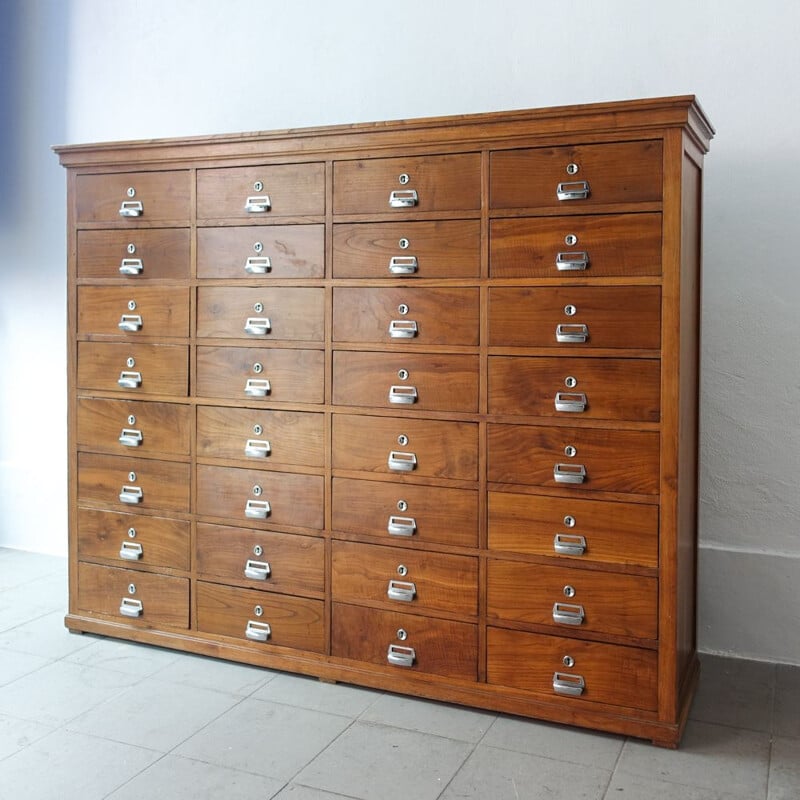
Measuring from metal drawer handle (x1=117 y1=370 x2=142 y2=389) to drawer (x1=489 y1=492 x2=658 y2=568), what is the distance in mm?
1353

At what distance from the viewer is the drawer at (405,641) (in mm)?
2895

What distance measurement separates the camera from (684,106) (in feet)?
8.30

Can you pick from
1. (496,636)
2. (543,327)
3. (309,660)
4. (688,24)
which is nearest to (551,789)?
A: (496,636)

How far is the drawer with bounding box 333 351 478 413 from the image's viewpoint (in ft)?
9.33

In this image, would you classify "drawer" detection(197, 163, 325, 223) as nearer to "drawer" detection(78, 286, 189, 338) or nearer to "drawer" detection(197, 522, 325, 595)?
"drawer" detection(78, 286, 189, 338)

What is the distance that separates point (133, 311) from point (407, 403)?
3.64ft

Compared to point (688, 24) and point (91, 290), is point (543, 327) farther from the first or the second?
point (91, 290)

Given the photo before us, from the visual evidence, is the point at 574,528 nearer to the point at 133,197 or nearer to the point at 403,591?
the point at 403,591

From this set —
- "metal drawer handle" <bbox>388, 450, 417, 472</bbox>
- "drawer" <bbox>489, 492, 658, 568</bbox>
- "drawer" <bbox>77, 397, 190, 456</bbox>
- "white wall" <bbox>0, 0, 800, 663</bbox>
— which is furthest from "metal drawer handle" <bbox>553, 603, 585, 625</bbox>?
"drawer" <bbox>77, 397, 190, 456</bbox>

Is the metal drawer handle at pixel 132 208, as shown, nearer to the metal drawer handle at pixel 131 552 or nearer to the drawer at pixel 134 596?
the metal drawer handle at pixel 131 552

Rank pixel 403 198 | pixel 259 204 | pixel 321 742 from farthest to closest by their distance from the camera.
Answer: pixel 259 204 → pixel 403 198 → pixel 321 742

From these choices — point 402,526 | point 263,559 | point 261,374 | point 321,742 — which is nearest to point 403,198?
point 261,374

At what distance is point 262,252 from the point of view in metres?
3.11

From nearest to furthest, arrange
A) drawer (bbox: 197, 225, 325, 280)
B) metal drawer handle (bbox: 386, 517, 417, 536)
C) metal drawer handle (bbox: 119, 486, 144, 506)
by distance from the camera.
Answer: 1. metal drawer handle (bbox: 386, 517, 417, 536)
2. drawer (bbox: 197, 225, 325, 280)
3. metal drawer handle (bbox: 119, 486, 144, 506)
